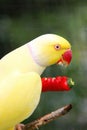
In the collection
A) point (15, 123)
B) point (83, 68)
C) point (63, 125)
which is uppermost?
point (15, 123)

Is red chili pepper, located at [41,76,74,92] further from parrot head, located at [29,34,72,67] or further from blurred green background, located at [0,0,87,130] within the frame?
blurred green background, located at [0,0,87,130]

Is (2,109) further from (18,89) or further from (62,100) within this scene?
(62,100)

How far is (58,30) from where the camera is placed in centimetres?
148

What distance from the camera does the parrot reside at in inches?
34.3

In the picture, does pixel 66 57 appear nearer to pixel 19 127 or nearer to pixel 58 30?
pixel 19 127

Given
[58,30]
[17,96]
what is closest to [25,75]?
[17,96]

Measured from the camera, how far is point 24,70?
90 centimetres

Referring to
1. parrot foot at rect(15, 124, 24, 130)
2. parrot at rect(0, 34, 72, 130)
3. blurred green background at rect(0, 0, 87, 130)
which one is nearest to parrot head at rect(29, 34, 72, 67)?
parrot at rect(0, 34, 72, 130)

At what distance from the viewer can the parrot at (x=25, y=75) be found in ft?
2.85

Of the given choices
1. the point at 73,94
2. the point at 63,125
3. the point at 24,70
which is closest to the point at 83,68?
the point at 73,94

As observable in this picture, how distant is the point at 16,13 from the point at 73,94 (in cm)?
31

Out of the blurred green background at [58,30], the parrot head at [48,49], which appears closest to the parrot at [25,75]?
the parrot head at [48,49]

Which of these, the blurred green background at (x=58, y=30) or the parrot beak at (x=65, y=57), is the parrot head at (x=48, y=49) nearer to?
the parrot beak at (x=65, y=57)

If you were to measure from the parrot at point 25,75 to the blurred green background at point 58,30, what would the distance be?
1.73 feet
